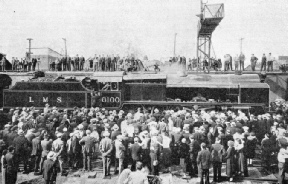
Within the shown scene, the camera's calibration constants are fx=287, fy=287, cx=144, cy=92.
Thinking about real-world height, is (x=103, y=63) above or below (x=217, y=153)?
above

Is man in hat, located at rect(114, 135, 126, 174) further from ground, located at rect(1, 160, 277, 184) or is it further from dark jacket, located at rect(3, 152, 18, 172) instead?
dark jacket, located at rect(3, 152, 18, 172)

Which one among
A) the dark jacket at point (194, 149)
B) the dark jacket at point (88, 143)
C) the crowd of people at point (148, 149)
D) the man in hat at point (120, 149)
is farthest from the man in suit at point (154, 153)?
the dark jacket at point (88, 143)

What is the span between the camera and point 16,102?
19.7m

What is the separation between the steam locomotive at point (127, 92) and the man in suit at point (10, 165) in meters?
10.6

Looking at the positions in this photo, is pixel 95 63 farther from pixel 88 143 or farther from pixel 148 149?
pixel 148 149

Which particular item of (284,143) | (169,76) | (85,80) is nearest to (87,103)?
(85,80)

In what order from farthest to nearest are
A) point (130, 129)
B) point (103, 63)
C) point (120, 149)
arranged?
point (103, 63)
point (130, 129)
point (120, 149)

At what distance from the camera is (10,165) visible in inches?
326

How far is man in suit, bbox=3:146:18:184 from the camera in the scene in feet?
27.1

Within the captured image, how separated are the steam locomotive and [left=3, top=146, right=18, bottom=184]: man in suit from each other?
10572 millimetres

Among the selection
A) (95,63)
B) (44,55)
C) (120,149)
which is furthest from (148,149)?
(44,55)

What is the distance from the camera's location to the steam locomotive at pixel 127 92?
19.0m

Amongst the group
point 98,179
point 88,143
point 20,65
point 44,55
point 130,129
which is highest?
point 44,55

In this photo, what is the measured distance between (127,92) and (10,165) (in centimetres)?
1215
